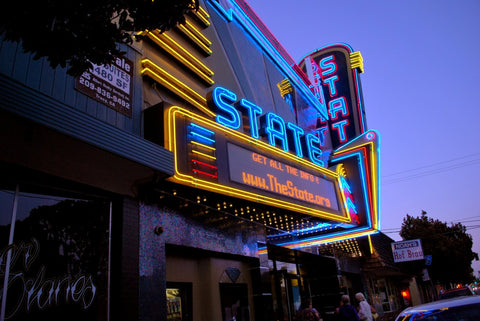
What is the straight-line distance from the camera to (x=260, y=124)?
11.7m

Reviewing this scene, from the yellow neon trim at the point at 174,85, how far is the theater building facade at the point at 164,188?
0.11 ft

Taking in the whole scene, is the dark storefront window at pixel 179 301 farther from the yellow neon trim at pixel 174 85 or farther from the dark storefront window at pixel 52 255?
the yellow neon trim at pixel 174 85

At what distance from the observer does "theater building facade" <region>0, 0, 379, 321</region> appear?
16.6ft

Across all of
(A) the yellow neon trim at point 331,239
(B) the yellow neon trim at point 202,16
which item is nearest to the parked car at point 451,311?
(A) the yellow neon trim at point 331,239

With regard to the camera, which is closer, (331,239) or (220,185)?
(220,185)

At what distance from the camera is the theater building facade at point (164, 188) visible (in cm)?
507

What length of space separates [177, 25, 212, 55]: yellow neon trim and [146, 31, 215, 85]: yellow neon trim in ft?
2.12

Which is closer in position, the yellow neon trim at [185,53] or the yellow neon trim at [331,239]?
the yellow neon trim at [185,53]

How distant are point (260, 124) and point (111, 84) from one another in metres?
5.64

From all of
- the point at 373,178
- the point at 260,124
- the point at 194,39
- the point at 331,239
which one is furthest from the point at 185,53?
the point at 373,178

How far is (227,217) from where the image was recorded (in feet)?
27.8

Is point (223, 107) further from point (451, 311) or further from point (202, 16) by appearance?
point (451, 311)

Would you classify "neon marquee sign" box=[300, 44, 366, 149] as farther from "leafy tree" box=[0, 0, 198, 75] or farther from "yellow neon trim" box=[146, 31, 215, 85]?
"leafy tree" box=[0, 0, 198, 75]

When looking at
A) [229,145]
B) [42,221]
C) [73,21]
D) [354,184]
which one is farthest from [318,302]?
[73,21]
